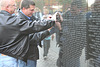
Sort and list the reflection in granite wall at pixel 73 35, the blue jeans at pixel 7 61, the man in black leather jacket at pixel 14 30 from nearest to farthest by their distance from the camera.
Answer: the man in black leather jacket at pixel 14 30 → the blue jeans at pixel 7 61 → the reflection in granite wall at pixel 73 35

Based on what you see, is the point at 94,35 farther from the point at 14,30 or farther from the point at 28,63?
the point at 14,30

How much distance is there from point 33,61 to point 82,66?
126 centimetres

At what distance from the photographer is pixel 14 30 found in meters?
2.11

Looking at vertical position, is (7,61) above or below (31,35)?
below

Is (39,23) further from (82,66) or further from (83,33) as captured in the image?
(82,66)

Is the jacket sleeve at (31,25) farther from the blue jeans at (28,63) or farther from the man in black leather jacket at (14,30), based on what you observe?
the blue jeans at (28,63)

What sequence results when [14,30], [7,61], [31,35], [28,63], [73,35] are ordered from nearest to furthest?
1. [14,30]
2. [7,61]
3. [31,35]
4. [28,63]
5. [73,35]

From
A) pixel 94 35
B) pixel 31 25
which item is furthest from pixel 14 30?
pixel 94 35

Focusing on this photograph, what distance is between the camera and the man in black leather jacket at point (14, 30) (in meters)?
2.08

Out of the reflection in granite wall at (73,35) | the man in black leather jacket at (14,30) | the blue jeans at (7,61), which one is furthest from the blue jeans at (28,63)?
the reflection in granite wall at (73,35)

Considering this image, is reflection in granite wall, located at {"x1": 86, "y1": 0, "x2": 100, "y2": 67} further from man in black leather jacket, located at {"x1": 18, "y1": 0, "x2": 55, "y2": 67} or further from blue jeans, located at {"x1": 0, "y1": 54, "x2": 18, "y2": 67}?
blue jeans, located at {"x1": 0, "y1": 54, "x2": 18, "y2": 67}

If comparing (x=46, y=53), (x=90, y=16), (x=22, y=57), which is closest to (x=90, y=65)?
(x=90, y=16)

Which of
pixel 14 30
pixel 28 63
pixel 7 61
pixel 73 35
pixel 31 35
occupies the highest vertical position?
pixel 14 30

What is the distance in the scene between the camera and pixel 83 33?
124 inches
